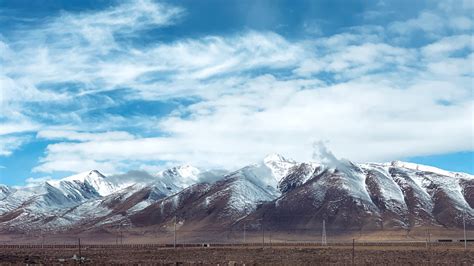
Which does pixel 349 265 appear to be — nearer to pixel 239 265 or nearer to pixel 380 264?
pixel 380 264

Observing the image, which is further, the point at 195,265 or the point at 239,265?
the point at 195,265

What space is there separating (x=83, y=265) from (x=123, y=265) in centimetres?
447

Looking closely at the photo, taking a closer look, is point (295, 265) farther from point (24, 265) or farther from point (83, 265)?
point (24, 265)

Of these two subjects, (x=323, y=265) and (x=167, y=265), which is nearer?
(x=323, y=265)

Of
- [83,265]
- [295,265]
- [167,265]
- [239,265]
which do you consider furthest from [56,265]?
[295,265]

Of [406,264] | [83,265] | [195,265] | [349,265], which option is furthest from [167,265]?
[406,264]

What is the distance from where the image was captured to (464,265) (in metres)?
74.3

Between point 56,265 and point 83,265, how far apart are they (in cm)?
401

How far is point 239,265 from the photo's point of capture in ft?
232

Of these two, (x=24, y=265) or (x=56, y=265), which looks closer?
(x=24, y=265)

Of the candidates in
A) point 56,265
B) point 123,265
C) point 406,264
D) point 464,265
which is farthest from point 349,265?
point 56,265

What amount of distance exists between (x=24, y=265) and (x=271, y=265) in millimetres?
26986

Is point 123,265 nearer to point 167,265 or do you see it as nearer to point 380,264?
point 167,265

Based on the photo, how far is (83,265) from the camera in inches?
2916
